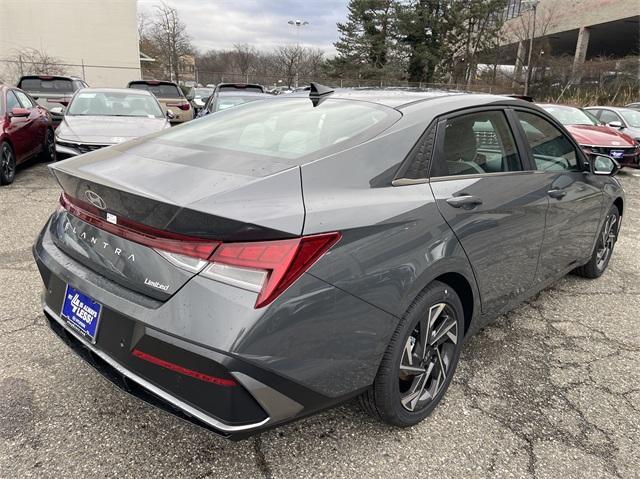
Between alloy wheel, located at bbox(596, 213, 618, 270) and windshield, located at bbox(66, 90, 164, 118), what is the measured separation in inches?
261

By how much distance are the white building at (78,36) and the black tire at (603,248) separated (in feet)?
86.9

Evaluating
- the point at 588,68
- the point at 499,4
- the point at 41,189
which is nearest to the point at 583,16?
the point at 499,4

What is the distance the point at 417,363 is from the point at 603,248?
3.05 m

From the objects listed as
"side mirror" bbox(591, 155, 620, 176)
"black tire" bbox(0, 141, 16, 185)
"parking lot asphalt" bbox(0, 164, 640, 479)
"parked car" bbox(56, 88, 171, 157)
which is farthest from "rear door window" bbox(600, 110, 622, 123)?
"black tire" bbox(0, 141, 16, 185)

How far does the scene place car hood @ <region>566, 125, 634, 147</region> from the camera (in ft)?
32.5

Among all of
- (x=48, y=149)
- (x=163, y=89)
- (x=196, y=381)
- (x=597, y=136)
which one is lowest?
(x=48, y=149)

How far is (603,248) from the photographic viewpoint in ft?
14.7

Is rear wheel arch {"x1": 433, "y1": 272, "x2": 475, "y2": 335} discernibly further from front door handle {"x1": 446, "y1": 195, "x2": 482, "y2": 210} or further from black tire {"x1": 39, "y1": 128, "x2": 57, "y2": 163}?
black tire {"x1": 39, "y1": 128, "x2": 57, "y2": 163}

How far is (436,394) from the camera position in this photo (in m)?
2.47

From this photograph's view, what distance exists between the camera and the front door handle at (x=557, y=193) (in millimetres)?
3121

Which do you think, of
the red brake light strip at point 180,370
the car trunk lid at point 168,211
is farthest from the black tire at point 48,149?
the red brake light strip at point 180,370

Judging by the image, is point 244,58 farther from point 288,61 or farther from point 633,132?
point 633,132

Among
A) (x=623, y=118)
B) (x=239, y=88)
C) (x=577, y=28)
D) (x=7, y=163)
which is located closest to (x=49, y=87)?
(x=239, y=88)

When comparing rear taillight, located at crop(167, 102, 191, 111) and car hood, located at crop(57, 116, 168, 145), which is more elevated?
rear taillight, located at crop(167, 102, 191, 111)
